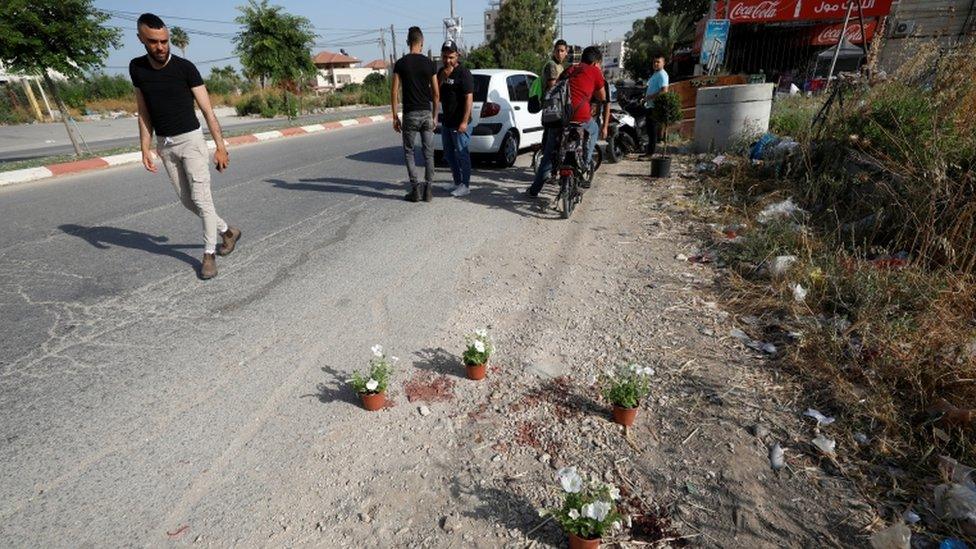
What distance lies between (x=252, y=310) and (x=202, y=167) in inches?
57.4

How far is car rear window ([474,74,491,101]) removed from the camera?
26.4 ft

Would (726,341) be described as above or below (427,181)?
below

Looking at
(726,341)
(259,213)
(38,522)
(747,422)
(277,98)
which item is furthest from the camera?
(277,98)

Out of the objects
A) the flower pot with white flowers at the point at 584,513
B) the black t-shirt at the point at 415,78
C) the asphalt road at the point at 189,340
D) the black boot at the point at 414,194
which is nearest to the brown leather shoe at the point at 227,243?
the asphalt road at the point at 189,340

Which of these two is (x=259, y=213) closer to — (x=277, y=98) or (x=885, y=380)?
(x=885, y=380)

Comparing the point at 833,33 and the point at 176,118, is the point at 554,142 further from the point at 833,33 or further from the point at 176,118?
the point at 833,33

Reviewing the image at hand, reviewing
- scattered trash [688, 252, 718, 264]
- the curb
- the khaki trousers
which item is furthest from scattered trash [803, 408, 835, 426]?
the curb

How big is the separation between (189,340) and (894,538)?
3811 millimetres

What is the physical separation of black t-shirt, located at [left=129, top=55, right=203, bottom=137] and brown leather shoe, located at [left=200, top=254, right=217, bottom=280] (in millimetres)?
1038

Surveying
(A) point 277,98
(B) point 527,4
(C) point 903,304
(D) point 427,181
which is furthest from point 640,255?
(B) point 527,4

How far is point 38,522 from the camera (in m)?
1.95

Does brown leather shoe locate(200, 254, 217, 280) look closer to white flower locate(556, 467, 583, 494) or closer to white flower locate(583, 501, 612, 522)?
white flower locate(556, 467, 583, 494)

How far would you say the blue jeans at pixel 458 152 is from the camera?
21.1ft

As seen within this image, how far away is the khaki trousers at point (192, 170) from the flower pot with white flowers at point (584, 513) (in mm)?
3773
